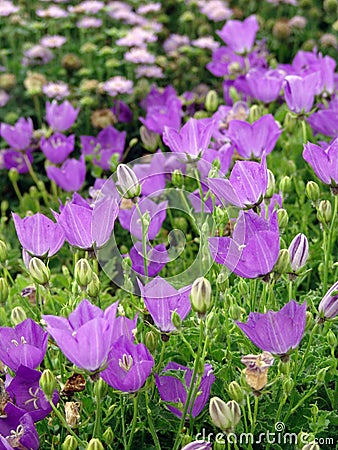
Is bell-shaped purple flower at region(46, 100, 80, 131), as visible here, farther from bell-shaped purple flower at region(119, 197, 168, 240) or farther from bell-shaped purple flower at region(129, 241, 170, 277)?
bell-shaped purple flower at region(129, 241, 170, 277)

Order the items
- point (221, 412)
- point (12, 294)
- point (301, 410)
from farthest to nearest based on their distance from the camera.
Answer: point (12, 294), point (301, 410), point (221, 412)

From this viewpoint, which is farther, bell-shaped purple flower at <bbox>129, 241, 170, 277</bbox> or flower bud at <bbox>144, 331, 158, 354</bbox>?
bell-shaped purple flower at <bbox>129, 241, 170, 277</bbox>

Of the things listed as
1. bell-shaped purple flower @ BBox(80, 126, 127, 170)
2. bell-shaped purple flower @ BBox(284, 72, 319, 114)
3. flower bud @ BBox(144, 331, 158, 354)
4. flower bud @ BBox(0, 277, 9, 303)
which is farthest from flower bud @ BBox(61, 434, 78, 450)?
bell-shaped purple flower @ BBox(80, 126, 127, 170)

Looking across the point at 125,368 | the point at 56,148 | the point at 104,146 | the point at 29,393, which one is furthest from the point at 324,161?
the point at 104,146

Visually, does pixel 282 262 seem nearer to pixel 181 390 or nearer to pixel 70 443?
pixel 181 390

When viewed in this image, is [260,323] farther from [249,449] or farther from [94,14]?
[94,14]

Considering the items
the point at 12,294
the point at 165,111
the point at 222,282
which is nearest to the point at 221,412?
the point at 222,282

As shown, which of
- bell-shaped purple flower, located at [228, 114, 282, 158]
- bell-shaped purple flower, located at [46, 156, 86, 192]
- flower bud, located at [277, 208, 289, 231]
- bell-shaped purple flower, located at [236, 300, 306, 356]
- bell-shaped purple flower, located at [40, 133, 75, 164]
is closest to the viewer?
bell-shaped purple flower, located at [236, 300, 306, 356]
